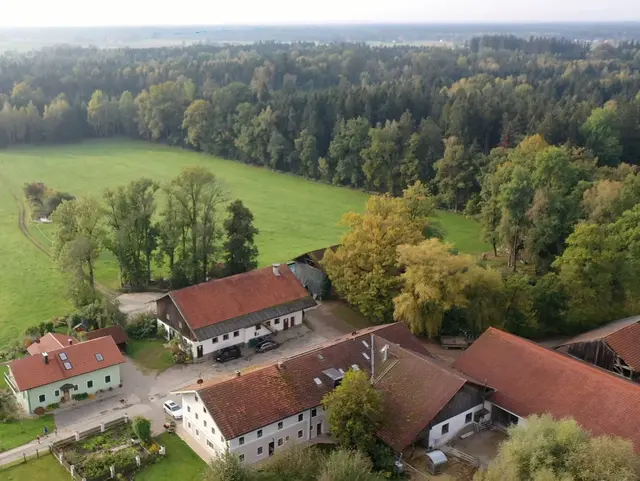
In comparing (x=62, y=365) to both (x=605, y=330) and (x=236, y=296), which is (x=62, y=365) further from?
(x=605, y=330)

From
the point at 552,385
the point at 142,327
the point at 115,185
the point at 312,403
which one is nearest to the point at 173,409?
the point at 312,403

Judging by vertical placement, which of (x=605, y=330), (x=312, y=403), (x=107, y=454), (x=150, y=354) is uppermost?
(x=605, y=330)

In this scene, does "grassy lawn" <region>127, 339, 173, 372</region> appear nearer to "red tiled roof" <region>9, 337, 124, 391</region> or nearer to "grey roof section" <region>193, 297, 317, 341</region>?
"grey roof section" <region>193, 297, 317, 341</region>

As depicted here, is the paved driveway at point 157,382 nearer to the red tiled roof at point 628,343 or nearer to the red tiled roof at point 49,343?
the red tiled roof at point 49,343

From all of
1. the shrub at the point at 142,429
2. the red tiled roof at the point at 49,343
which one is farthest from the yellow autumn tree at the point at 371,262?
the red tiled roof at the point at 49,343

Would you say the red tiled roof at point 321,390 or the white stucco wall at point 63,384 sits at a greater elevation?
the red tiled roof at point 321,390
